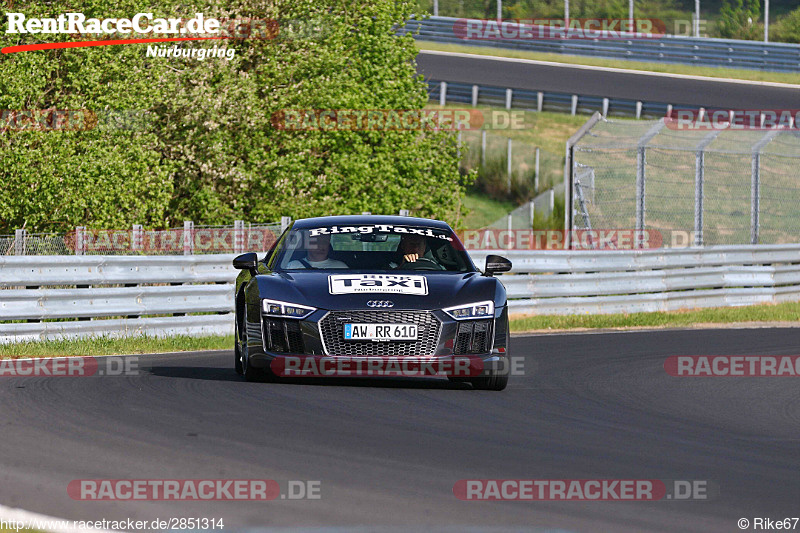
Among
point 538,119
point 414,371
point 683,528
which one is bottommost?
point 538,119

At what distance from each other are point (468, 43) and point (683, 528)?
140ft

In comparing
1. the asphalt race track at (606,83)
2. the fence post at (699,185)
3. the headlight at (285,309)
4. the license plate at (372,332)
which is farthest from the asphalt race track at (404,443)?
the asphalt race track at (606,83)

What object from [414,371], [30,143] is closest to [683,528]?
[414,371]

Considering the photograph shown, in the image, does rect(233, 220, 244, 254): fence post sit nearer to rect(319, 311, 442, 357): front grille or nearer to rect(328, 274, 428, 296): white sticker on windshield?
rect(328, 274, 428, 296): white sticker on windshield

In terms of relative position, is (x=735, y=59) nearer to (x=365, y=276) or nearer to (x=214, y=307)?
(x=214, y=307)

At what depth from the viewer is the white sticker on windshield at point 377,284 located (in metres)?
10.0

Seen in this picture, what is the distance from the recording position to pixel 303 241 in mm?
11180

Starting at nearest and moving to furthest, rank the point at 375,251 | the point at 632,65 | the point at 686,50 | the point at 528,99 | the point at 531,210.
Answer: the point at 375,251, the point at 531,210, the point at 528,99, the point at 686,50, the point at 632,65

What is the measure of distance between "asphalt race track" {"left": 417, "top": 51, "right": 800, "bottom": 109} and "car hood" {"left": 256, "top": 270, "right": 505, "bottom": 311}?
99.1 feet

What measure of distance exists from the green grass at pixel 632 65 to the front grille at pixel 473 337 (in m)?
35.2

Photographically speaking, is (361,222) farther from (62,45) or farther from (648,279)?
→ (62,45)

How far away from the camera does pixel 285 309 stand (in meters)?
9.98

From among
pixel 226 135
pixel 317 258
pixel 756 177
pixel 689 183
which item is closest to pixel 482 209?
pixel 689 183

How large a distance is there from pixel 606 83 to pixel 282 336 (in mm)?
34416
